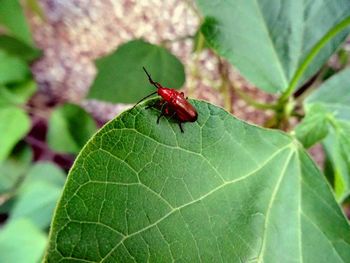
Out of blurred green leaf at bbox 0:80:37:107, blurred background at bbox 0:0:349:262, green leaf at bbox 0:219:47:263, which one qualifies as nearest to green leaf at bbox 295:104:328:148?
blurred background at bbox 0:0:349:262

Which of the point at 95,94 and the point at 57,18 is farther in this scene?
the point at 57,18

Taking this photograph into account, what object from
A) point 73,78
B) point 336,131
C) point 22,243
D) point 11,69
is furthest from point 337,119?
point 73,78

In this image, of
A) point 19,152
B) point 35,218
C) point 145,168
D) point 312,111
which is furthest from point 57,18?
point 145,168

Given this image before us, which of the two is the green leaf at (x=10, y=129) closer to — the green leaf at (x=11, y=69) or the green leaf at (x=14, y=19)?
the green leaf at (x=11, y=69)

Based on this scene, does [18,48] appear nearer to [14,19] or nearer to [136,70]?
[14,19]

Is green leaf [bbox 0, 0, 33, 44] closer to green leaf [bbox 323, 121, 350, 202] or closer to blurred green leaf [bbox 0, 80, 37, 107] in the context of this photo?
blurred green leaf [bbox 0, 80, 37, 107]

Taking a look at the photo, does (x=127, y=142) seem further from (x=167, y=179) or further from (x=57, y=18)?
(x=57, y=18)

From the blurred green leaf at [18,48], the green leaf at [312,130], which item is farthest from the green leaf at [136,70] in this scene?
the blurred green leaf at [18,48]
